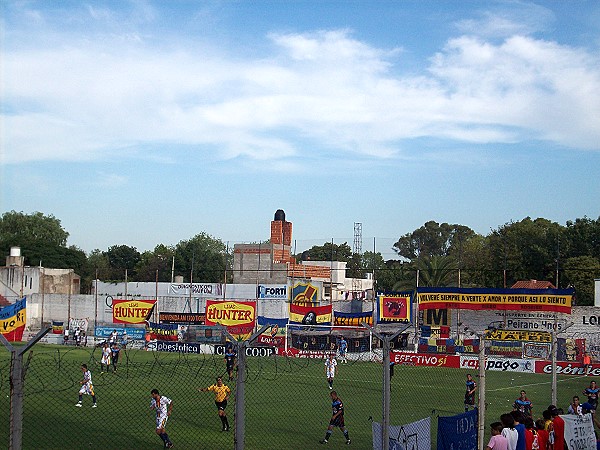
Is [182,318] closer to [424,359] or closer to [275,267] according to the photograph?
[275,267]

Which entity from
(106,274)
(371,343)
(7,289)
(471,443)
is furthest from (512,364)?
(106,274)

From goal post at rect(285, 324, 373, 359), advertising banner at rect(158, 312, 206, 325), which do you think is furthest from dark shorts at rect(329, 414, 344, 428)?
advertising banner at rect(158, 312, 206, 325)

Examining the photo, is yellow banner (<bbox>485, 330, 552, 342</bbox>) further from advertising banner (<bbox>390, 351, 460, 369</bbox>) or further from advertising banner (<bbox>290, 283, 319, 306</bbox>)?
advertising banner (<bbox>290, 283, 319, 306</bbox>)

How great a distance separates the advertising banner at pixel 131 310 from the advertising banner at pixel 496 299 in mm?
21517

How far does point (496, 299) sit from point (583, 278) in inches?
1150

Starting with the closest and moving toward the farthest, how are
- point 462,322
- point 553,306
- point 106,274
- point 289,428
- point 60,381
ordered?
point 289,428 → point 60,381 → point 553,306 → point 462,322 → point 106,274

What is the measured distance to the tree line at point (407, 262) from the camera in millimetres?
81562

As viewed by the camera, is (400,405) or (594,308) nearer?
(400,405)

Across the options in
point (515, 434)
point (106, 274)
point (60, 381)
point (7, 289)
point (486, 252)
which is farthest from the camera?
point (106, 274)

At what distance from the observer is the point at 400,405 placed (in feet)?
105

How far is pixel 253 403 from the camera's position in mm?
31250

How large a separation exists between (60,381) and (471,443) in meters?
25.3

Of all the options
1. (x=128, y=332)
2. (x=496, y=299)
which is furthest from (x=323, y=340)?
(x=128, y=332)

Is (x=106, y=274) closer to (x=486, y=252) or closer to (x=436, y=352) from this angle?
(x=486, y=252)
